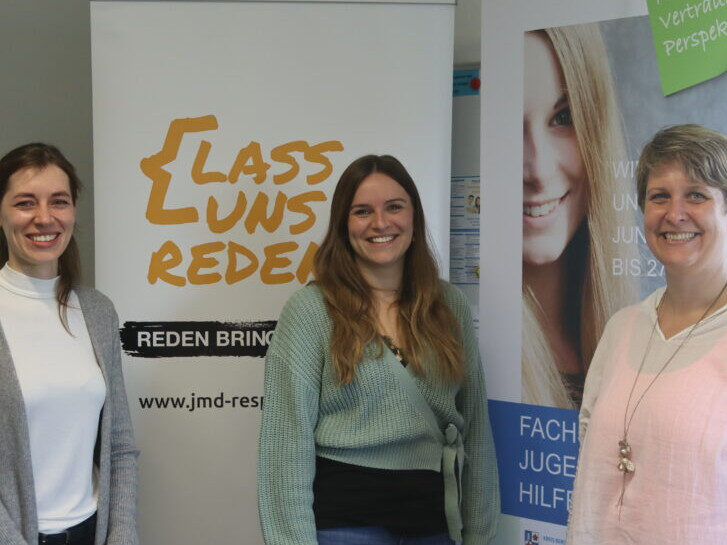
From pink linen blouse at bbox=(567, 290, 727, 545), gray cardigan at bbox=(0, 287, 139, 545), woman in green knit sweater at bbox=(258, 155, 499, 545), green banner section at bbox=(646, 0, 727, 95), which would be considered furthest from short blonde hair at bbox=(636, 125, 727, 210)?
gray cardigan at bbox=(0, 287, 139, 545)

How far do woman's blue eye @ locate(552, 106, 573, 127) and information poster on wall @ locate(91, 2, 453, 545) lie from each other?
0.33 metres

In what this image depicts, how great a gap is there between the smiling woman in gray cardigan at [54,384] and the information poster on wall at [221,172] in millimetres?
416

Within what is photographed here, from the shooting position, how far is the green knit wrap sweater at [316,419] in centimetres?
180

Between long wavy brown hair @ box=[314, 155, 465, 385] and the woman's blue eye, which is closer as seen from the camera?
long wavy brown hair @ box=[314, 155, 465, 385]

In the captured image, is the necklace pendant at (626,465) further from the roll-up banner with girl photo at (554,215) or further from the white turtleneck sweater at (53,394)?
the white turtleneck sweater at (53,394)

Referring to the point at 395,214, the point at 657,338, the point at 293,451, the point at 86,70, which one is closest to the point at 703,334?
the point at 657,338

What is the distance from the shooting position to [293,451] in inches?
70.8

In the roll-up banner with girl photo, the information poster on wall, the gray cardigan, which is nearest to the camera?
the gray cardigan

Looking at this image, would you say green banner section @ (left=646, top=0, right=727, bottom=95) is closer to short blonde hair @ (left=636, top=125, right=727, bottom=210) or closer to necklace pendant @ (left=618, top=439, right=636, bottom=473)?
short blonde hair @ (left=636, top=125, right=727, bottom=210)

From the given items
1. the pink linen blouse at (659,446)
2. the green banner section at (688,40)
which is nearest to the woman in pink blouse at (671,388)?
the pink linen blouse at (659,446)

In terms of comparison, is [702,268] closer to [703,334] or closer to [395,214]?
[703,334]

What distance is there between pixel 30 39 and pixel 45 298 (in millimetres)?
1433

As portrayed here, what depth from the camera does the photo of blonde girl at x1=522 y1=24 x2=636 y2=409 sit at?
2.03 metres

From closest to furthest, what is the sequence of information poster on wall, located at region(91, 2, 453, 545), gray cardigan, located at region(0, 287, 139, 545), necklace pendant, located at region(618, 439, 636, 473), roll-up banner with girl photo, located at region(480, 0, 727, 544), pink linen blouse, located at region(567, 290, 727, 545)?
1. pink linen blouse, located at region(567, 290, 727, 545)
2. necklace pendant, located at region(618, 439, 636, 473)
3. gray cardigan, located at region(0, 287, 139, 545)
4. roll-up banner with girl photo, located at region(480, 0, 727, 544)
5. information poster on wall, located at region(91, 2, 453, 545)
